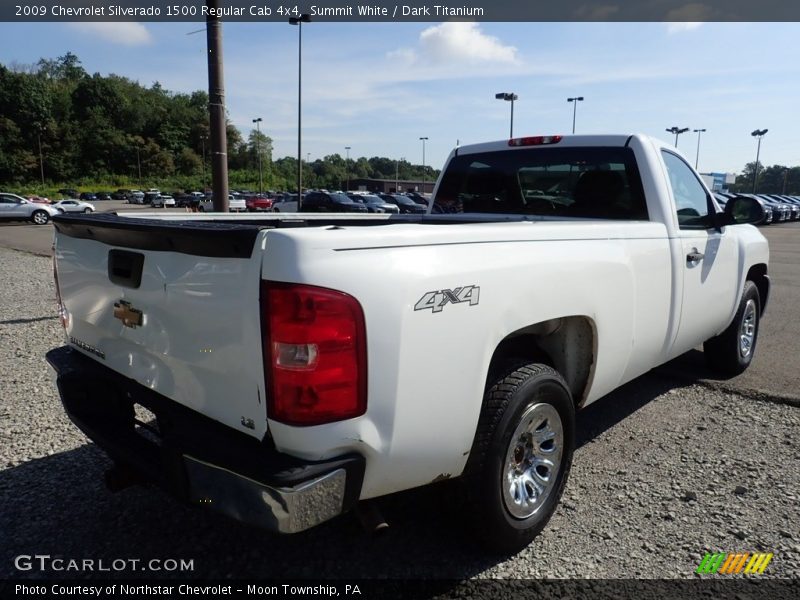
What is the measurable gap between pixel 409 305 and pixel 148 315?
106cm

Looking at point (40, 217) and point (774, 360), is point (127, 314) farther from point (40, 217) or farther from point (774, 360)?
point (40, 217)

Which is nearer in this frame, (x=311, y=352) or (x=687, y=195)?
(x=311, y=352)

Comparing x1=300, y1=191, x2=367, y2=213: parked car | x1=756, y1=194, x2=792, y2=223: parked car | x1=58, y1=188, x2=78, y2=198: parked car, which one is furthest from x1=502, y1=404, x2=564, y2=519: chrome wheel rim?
x1=58, y1=188, x2=78, y2=198: parked car

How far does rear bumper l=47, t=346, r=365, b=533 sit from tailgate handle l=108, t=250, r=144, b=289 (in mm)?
445

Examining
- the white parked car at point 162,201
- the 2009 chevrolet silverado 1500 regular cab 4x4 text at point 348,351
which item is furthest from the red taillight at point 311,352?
the white parked car at point 162,201

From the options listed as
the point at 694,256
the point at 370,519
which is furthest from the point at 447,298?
the point at 694,256

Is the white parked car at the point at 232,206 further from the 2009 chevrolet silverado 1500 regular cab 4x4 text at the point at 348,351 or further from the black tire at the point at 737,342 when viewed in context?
the black tire at the point at 737,342

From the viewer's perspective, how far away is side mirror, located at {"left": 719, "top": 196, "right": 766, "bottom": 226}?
4.28m

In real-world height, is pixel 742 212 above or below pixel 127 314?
above

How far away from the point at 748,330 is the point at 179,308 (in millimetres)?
5126

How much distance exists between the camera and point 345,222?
4.70 metres

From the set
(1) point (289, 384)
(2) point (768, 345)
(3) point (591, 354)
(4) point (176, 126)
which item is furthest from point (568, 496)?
(4) point (176, 126)

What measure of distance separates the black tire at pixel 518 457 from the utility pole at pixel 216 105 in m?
5.72

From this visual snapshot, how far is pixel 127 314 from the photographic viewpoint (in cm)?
242
